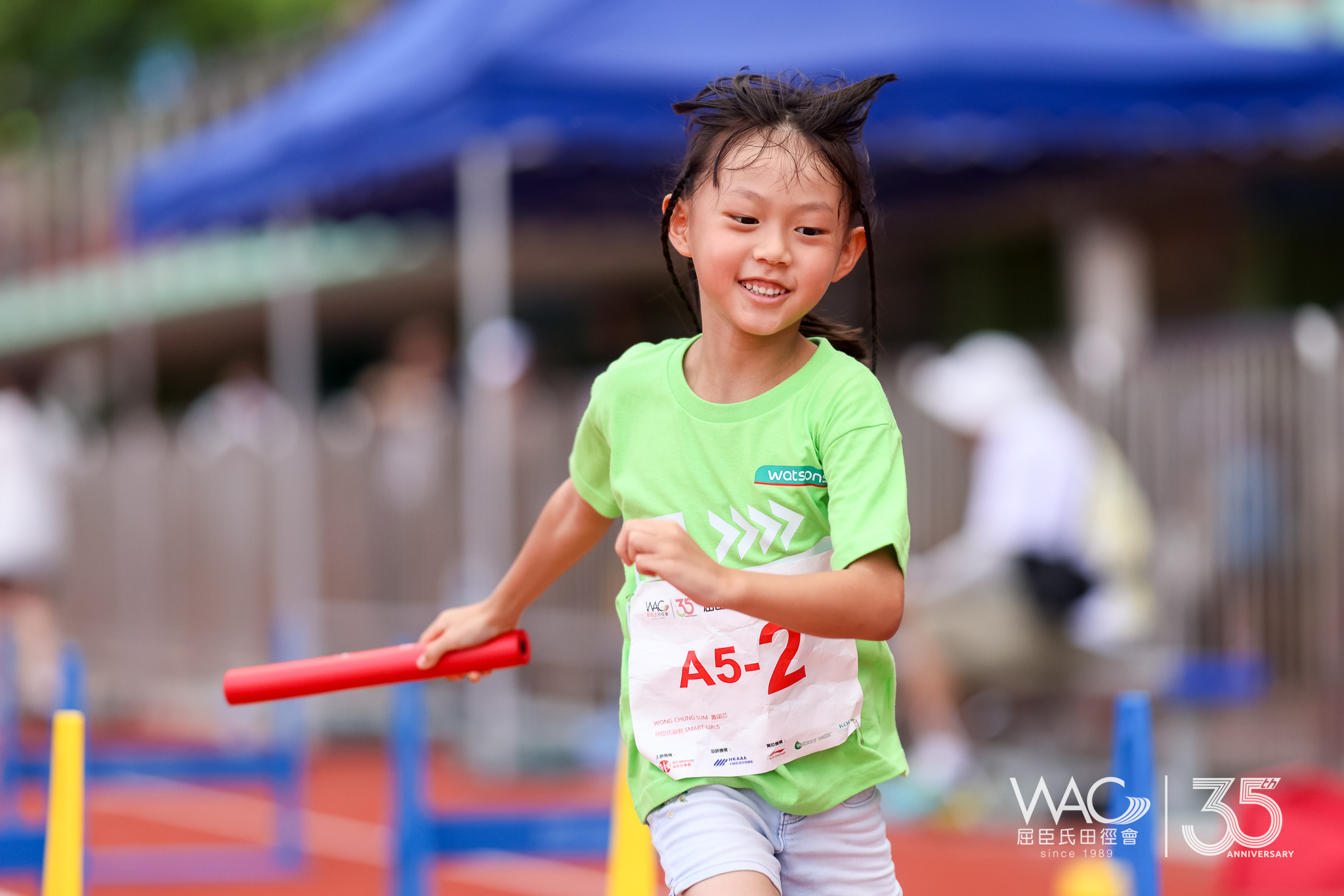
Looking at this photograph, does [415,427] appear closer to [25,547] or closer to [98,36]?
[25,547]

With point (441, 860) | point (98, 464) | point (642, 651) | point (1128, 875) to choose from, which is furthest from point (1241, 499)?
point (98, 464)

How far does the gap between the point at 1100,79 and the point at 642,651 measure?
6.69m

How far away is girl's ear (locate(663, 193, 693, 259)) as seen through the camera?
8.71ft

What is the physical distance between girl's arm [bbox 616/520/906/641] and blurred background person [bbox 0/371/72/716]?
9.69 metres

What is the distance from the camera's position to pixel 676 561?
216 centimetres

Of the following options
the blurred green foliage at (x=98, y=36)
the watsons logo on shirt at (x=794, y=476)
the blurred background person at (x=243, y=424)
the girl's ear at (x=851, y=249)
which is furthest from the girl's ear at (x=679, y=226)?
the blurred green foliage at (x=98, y=36)

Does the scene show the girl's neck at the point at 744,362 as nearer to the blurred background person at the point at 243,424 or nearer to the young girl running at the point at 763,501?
the young girl running at the point at 763,501

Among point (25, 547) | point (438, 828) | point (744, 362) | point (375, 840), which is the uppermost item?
point (25, 547)

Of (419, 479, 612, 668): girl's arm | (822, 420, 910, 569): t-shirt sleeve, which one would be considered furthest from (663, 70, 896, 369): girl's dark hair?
(419, 479, 612, 668): girl's arm

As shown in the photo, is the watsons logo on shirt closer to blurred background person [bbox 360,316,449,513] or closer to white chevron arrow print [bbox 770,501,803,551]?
white chevron arrow print [bbox 770,501,803,551]

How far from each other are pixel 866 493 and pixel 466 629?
2.67 feet

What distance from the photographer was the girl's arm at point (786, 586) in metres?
2.17

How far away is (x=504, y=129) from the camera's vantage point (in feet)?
25.6

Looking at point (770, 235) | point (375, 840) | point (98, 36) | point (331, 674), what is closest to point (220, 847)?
point (375, 840)
